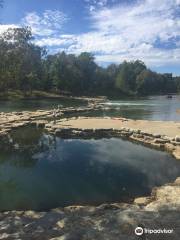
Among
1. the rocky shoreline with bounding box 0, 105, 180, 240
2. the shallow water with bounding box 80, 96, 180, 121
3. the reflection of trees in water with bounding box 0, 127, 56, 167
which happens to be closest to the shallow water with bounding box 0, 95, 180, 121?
the shallow water with bounding box 80, 96, 180, 121

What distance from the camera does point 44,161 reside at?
23062 mm

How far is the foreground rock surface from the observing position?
1004cm

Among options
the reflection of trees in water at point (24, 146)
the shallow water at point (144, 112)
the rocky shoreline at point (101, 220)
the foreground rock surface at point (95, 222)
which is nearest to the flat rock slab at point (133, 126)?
the reflection of trees in water at point (24, 146)

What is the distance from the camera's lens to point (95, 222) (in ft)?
37.4

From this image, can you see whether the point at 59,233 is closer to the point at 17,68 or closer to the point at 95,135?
the point at 17,68

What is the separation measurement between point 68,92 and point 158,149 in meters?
90.1

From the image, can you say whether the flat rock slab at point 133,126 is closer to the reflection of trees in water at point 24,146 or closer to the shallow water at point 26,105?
the reflection of trees in water at point 24,146

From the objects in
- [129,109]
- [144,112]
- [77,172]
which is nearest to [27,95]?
[129,109]

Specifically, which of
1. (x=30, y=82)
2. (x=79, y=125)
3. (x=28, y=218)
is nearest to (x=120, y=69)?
(x=30, y=82)

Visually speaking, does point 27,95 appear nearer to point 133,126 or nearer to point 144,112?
point 144,112

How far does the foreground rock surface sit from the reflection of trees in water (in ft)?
31.0

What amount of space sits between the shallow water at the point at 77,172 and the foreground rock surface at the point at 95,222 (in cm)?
210

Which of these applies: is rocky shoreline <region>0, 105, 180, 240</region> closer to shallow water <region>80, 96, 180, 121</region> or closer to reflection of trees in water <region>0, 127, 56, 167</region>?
reflection of trees in water <region>0, 127, 56, 167</region>

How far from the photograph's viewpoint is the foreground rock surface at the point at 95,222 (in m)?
10.0
